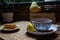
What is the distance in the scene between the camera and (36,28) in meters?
0.90

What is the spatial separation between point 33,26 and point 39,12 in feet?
0.97

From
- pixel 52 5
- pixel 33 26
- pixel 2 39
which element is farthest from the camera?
pixel 52 5

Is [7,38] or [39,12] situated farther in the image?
[39,12]

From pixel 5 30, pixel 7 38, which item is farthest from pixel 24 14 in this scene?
pixel 7 38

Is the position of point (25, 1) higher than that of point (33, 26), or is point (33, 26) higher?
point (25, 1)

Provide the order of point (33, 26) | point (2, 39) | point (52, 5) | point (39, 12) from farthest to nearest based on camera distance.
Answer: point (52, 5), point (39, 12), point (33, 26), point (2, 39)

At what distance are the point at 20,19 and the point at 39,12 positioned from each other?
241 mm

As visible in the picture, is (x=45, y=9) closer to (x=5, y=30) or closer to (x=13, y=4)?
(x=13, y=4)

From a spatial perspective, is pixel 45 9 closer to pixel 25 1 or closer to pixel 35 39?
pixel 25 1

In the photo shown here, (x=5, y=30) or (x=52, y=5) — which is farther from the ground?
(x=52, y=5)

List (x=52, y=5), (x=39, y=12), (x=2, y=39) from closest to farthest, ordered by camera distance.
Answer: (x=2, y=39) → (x=39, y=12) → (x=52, y=5)

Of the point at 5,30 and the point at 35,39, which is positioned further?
the point at 5,30

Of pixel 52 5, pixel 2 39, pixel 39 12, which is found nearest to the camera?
pixel 2 39

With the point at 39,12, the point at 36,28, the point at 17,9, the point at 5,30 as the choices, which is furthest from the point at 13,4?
the point at 36,28
